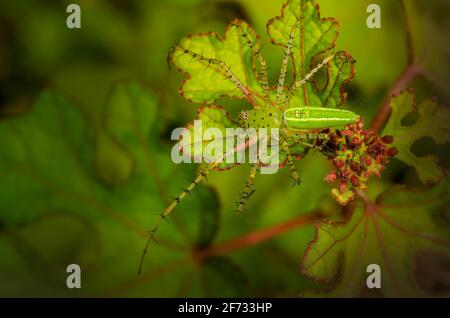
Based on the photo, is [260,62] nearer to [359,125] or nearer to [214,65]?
[214,65]

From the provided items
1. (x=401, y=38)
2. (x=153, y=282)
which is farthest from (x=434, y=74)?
(x=153, y=282)

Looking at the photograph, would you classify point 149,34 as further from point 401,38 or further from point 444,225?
point 444,225

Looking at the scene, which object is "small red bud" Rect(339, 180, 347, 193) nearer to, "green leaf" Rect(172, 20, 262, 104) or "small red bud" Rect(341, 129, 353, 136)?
"small red bud" Rect(341, 129, 353, 136)

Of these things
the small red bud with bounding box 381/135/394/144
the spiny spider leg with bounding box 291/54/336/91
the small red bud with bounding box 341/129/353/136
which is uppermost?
the spiny spider leg with bounding box 291/54/336/91

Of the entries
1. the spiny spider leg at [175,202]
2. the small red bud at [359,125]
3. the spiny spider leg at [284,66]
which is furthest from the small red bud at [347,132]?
the spiny spider leg at [175,202]

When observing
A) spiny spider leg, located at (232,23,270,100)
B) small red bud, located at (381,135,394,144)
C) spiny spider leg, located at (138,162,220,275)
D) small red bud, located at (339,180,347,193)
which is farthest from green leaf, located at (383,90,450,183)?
spiny spider leg, located at (138,162,220,275)
